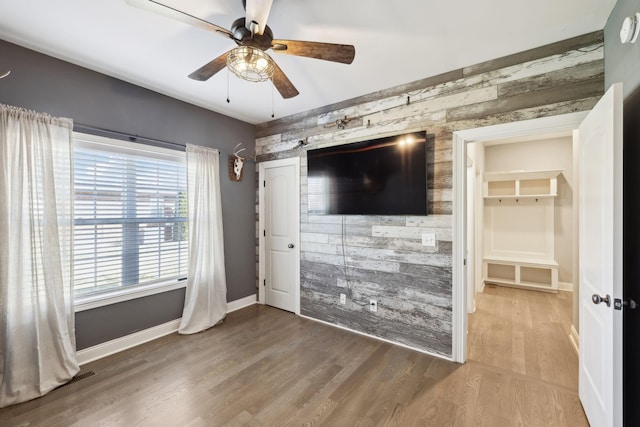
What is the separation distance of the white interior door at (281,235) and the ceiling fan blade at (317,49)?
6.83ft

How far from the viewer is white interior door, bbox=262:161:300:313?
150 inches

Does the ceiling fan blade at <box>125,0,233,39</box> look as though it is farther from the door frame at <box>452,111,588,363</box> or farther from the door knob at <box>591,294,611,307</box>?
the door knob at <box>591,294,611,307</box>

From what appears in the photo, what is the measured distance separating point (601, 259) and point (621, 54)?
127 cm

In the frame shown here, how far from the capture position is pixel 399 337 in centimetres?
289

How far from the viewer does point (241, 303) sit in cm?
401

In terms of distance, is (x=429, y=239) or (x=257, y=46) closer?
(x=257, y=46)

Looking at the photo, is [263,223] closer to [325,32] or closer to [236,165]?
[236,165]

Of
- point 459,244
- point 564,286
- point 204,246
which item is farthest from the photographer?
point 564,286

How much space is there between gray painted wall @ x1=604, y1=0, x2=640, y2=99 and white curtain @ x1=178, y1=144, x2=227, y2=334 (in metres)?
3.69

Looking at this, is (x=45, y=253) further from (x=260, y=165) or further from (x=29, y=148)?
(x=260, y=165)

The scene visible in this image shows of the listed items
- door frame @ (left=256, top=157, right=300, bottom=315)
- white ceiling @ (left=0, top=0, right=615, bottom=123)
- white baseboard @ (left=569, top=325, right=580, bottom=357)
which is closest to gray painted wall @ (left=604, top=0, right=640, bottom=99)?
white ceiling @ (left=0, top=0, right=615, bottom=123)

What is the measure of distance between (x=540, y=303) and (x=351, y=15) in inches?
189

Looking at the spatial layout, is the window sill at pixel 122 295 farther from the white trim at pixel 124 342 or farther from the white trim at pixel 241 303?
the white trim at pixel 241 303

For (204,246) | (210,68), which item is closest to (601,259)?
(210,68)
